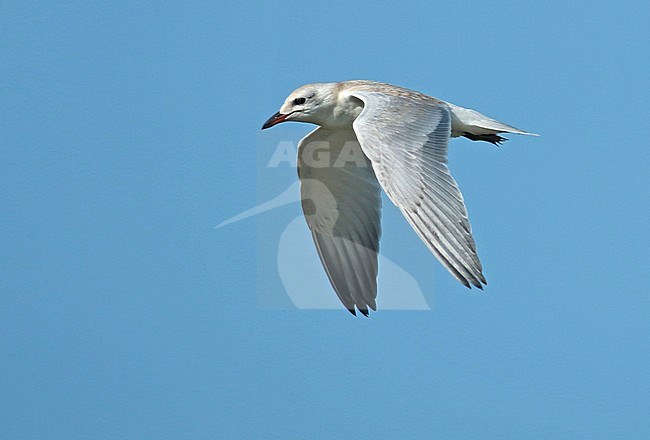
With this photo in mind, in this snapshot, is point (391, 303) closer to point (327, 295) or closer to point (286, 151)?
point (327, 295)

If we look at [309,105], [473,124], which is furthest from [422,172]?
[309,105]

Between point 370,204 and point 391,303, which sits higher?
point 370,204

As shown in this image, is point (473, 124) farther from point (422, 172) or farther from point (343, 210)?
point (422, 172)

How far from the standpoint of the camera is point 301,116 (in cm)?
1038

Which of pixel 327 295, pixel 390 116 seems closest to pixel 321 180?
pixel 327 295

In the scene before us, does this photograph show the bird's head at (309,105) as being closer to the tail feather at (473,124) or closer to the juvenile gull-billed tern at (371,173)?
the juvenile gull-billed tern at (371,173)

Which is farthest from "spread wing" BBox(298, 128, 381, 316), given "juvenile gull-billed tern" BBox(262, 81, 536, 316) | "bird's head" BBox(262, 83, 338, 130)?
"bird's head" BBox(262, 83, 338, 130)

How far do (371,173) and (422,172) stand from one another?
288 cm

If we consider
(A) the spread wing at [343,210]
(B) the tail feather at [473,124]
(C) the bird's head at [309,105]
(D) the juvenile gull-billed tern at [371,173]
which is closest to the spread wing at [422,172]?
(D) the juvenile gull-billed tern at [371,173]

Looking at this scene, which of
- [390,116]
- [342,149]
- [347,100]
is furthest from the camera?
[342,149]

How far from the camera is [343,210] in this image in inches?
440

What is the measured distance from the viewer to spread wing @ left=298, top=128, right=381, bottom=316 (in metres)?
10.9

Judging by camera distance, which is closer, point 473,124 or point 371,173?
point 473,124

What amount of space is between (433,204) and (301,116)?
2.61 meters
